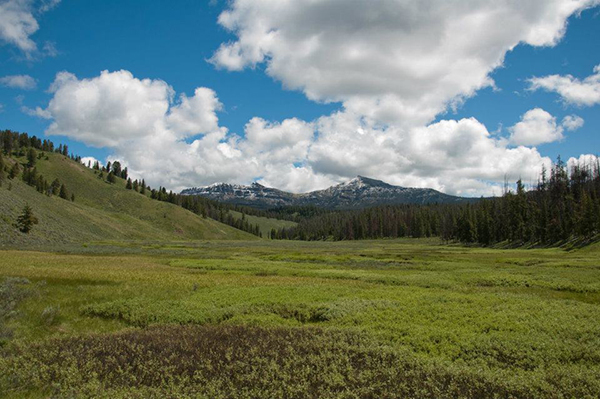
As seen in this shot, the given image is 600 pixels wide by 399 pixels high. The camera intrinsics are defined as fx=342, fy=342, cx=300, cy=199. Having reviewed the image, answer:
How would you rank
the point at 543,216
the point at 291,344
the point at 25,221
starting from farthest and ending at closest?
the point at 543,216 < the point at 25,221 < the point at 291,344

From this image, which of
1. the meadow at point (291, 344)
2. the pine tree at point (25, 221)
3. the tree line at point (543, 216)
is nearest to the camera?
the meadow at point (291, 344)

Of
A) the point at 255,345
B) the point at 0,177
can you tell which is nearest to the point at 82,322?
the point at 255,345

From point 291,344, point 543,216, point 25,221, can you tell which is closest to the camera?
point 291,344

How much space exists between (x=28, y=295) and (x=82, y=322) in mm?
7414

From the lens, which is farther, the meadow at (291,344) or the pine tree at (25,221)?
the pine tree at (25,221)

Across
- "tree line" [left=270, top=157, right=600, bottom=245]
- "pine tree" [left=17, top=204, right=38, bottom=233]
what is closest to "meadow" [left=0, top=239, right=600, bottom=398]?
"pine tree" [left=17, top=204, right=38, bottom=233]

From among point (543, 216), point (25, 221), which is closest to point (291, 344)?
point (25, 221)

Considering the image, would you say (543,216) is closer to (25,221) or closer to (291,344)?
(291,344)

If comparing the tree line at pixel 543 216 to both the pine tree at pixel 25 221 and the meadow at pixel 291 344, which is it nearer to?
the meadow at pixel 291 344

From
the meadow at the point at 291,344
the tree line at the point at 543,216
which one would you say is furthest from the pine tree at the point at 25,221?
the tree line at the point at 543,216

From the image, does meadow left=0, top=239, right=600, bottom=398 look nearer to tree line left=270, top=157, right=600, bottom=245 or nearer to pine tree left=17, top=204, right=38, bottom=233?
pine tree left=17, top=204, right=38, bottom=233

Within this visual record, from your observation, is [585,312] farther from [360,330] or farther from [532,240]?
[532,240]

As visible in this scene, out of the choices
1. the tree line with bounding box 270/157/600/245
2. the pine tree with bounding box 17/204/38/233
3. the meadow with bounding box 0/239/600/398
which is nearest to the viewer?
the meadow with bounding box 0/239/600/398

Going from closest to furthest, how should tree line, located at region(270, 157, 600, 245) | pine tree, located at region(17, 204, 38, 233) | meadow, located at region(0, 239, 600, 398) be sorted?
meadow, located at region(0, 239, 600, 398)
pine tree, located at region(17, 204, 38, 233)
tree line, located at region(270, 157, 600, 245)
